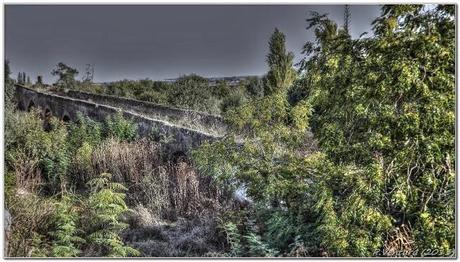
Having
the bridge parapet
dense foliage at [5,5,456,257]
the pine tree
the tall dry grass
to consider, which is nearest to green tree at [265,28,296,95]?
dense foliage at [5,5,456,257]

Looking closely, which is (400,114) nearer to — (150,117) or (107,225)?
(107,225)

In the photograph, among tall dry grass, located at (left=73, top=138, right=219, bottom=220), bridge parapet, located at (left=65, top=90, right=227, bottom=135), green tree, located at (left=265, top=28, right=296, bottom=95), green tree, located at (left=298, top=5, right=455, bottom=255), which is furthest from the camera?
bridge parapet, located at (left=65, top=90, right=227, bottom=135)

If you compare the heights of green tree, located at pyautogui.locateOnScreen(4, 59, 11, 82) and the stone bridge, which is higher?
green tree, located at pyautogui.locateOnScreen(4, 59, 11, 82)

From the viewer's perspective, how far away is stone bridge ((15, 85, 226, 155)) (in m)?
6.85

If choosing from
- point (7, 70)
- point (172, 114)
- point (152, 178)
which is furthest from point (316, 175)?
point (172, 114)

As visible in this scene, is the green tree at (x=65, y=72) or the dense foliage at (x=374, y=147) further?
the green tree at (x=65, y=72)

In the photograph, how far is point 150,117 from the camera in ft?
30.0

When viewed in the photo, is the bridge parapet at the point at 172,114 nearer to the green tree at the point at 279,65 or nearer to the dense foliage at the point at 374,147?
the green tree at the point at 279,65

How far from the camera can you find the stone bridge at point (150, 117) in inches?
270

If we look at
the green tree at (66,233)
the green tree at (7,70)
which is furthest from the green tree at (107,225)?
the green tree at (7,70)

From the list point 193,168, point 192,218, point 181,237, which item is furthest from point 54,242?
point 193,168

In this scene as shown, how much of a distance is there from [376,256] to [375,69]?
60.5 inches

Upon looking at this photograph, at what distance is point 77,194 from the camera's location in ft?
18.8

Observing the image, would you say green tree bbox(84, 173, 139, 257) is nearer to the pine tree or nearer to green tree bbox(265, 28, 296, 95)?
green tree bbox(265, 28, 296, 95)
